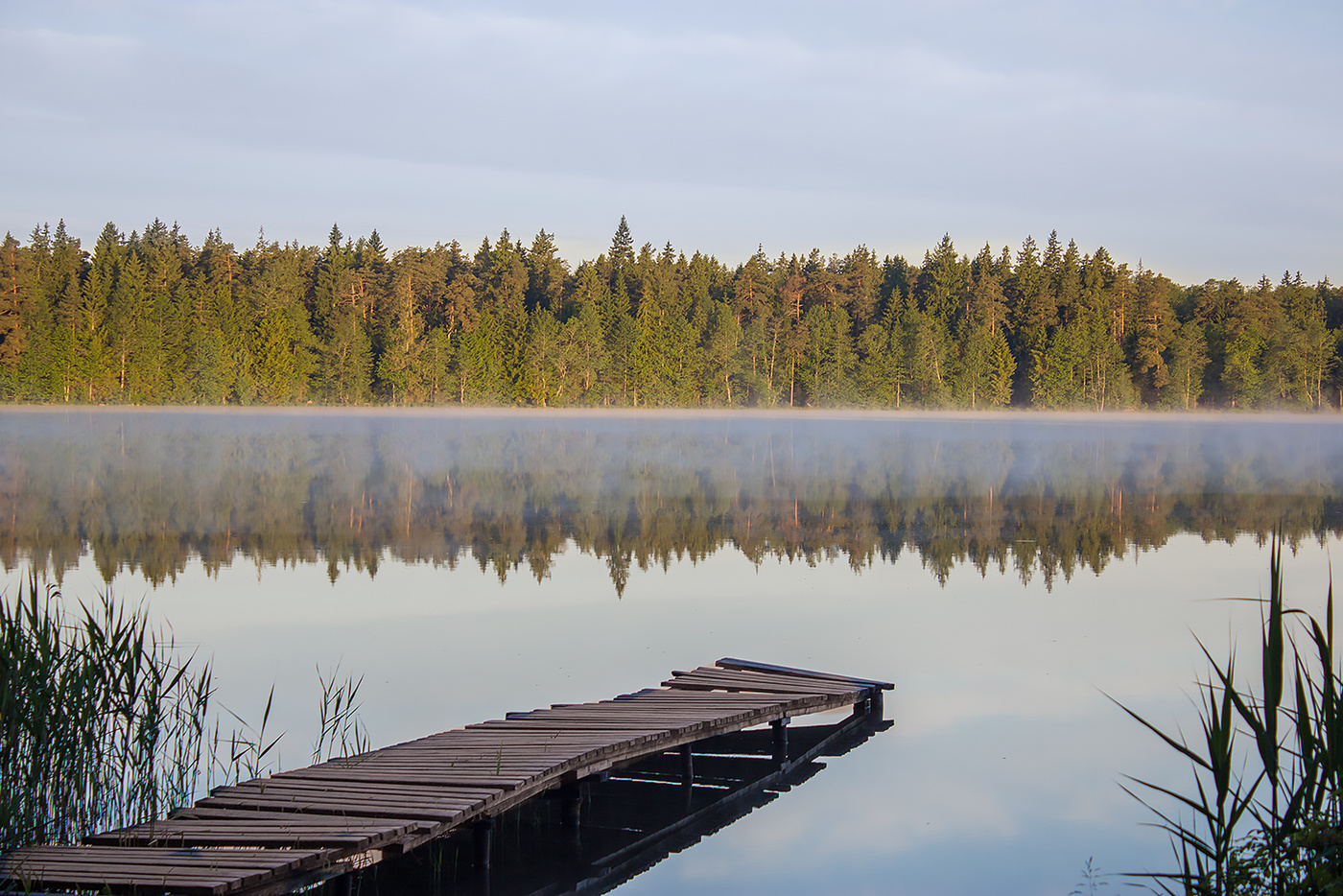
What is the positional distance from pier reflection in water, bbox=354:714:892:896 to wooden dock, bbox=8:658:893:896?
0.09 metres

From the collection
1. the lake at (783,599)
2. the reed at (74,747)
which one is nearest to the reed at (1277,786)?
the lake at (783,599)

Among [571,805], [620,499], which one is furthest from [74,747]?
[620,499]

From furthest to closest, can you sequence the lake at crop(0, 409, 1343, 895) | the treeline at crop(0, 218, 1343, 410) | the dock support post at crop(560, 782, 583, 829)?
the treeline at crop(0, 218, 1343, 410)
the lake at crop(0, 409, 1343, 895)
the dock support post at crop(560, 782, 583, 829)

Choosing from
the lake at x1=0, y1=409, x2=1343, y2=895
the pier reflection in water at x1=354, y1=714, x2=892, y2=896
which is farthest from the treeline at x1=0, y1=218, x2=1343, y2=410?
the pier reflection in water at x1=354, y1=714, x2=892, y2=896

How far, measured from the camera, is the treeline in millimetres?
61812

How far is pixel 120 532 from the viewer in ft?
48.0

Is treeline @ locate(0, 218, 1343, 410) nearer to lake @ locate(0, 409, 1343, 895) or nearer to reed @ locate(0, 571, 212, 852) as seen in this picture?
lake @ locate(0, 409, 1343, 895)

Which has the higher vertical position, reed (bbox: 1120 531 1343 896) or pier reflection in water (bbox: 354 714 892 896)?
reed (bbox: 1120 531 1343 896)

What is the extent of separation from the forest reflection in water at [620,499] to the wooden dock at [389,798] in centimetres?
583

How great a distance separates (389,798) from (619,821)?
131cm

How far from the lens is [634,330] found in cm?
6862

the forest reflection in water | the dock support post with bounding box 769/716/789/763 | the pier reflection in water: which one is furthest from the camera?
the forest reflection in water

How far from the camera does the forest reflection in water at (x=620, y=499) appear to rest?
13.8m

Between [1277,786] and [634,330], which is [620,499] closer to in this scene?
[1277,786]
